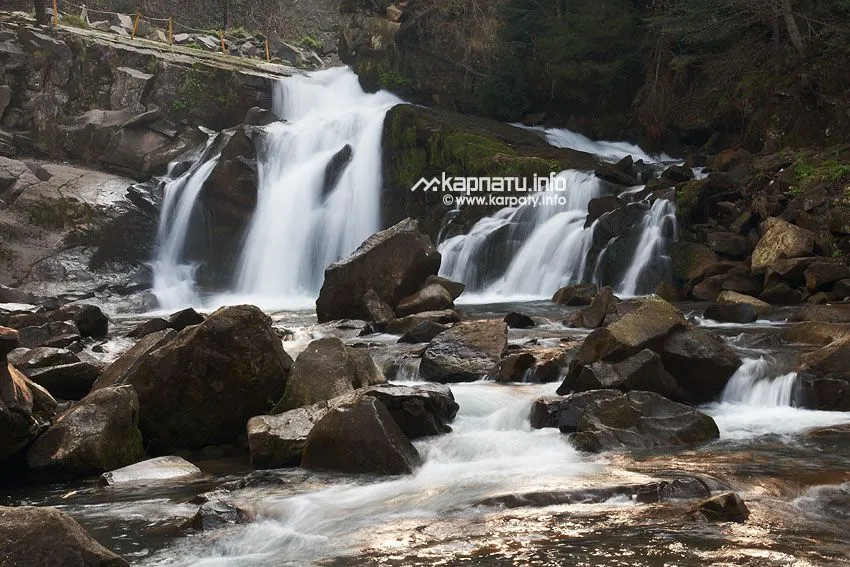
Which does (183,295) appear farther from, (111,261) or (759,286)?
(759,286)

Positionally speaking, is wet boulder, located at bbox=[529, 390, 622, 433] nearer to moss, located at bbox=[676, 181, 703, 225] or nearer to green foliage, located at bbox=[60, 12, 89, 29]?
moss, located at bbox=[676, 181, 703, 225]

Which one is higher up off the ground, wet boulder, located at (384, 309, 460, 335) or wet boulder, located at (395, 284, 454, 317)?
wet boulder, located at (395, 284, 454, 317)

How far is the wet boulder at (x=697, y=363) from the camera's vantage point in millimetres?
9133

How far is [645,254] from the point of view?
17656 millimetres

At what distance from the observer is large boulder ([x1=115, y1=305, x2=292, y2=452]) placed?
27.6ft

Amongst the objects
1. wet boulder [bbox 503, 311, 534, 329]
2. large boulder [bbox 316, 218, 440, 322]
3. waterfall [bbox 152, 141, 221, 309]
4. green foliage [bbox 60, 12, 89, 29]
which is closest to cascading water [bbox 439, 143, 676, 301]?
large boulder [bbox 316, 218, 440, 322]

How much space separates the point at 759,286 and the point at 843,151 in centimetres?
525

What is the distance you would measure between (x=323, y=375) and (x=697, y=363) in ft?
13.3

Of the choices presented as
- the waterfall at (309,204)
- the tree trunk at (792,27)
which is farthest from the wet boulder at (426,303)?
the tree trunk at (792,27)

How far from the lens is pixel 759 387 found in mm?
9266

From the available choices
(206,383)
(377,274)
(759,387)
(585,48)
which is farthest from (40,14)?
(759,387)

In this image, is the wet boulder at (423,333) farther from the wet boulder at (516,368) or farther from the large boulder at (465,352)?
the wet boulder at (516,368)

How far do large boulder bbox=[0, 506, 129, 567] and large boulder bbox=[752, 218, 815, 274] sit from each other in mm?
13081

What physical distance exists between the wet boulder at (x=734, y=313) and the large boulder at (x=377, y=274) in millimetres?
5438
